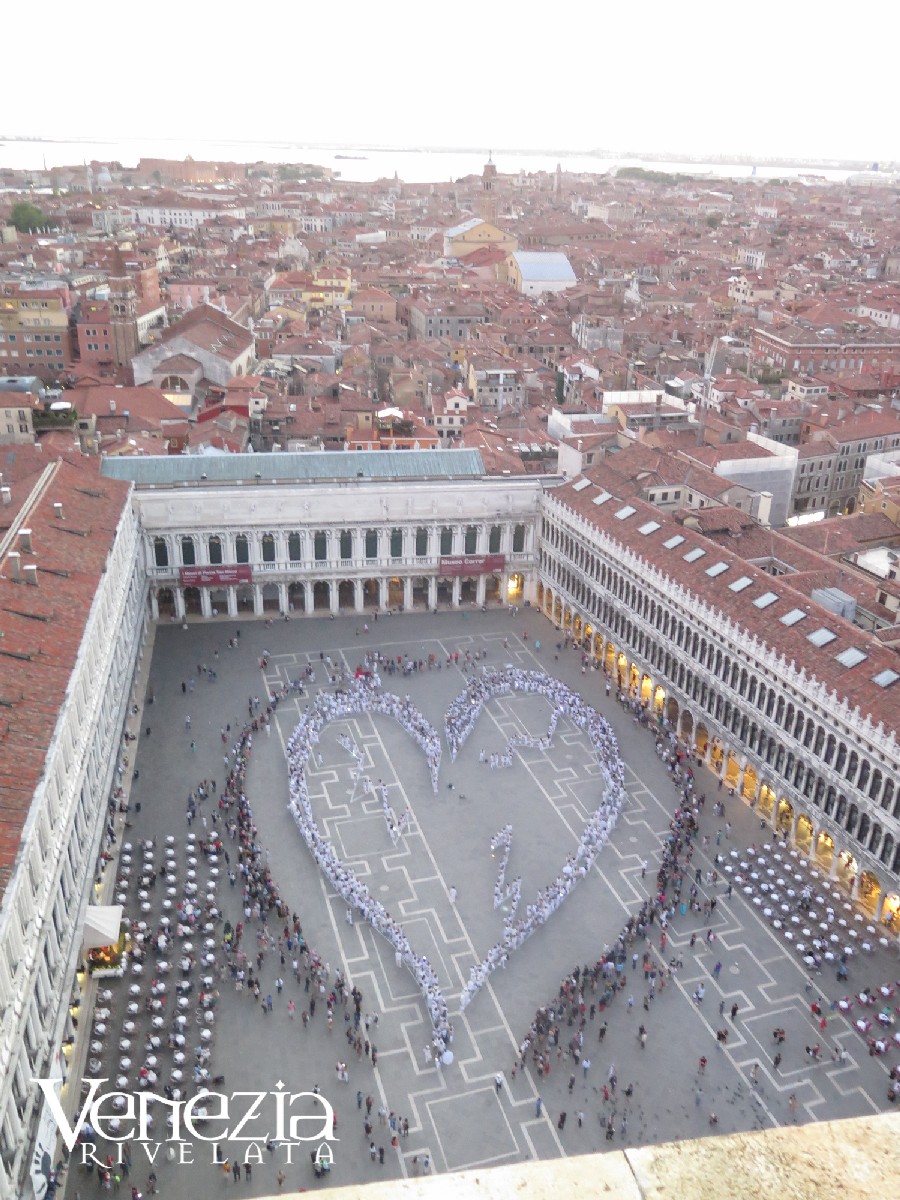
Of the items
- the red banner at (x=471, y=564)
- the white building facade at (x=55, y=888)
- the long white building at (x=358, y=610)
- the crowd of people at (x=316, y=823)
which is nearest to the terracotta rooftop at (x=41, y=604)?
the long white building at (x=358, y=610)

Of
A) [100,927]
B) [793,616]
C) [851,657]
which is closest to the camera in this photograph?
[100,927]

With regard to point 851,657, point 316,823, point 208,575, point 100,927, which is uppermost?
point 851,657

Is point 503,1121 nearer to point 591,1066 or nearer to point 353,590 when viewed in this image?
point 591,1066

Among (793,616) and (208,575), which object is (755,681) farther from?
(208,575)

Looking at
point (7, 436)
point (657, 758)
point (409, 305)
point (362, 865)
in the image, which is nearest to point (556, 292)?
point (409, 305)

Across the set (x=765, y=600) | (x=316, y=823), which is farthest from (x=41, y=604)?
(x=765, y=600)

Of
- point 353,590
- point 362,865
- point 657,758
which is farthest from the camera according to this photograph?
Result: point 353,590

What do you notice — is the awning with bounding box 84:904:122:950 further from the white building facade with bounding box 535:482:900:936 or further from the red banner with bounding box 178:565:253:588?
the red banner with bounding box 178:565:253:588
